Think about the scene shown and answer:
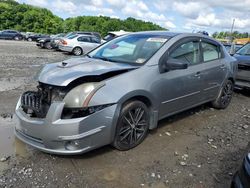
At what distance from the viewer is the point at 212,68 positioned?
530 centimetres

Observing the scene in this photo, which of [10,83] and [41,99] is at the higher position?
[41,99]

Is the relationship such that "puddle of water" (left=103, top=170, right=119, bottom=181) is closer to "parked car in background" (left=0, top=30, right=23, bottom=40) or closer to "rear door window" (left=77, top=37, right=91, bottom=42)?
"rear door window" (left=77, top=37, right=91, bottom=42)

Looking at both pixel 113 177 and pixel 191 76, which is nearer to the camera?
pixel 113 177

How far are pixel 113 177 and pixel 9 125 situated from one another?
7.86 ft

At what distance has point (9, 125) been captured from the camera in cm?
470

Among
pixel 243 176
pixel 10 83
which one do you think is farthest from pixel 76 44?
pixel 243 176

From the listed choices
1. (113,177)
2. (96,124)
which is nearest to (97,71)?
(96,124)

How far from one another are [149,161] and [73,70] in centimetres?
157

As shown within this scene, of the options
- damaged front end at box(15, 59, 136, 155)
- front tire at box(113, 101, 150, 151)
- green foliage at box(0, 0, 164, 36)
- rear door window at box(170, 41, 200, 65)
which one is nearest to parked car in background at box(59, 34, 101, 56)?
rear door window at box(170, 41, 200, 65)

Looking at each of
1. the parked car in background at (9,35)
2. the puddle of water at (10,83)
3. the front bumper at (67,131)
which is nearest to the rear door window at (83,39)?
Answer: the puddle of water at (10,83)

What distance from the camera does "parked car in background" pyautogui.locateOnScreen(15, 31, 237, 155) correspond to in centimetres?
327

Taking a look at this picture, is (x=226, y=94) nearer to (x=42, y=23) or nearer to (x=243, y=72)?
(x=243, y=72)

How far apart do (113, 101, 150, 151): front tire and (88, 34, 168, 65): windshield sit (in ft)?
2.36

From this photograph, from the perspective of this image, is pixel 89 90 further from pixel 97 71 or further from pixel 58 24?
pixel 58 24
